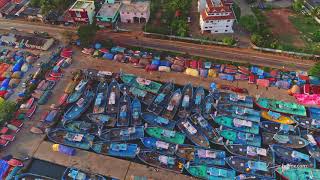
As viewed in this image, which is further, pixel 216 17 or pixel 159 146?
pixel 216 17

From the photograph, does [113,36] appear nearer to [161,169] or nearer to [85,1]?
[85,1]

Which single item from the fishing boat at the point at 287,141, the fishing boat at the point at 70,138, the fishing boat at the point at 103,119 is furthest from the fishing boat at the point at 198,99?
the fishing boat at the point at 70,138

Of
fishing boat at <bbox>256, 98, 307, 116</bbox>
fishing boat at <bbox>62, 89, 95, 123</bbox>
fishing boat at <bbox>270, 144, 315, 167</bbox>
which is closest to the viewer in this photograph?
fishing boat at <bbox>270, 144, 315, 167</bbox>

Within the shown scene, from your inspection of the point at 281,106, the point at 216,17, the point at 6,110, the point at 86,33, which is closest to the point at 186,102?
the point at 281,106

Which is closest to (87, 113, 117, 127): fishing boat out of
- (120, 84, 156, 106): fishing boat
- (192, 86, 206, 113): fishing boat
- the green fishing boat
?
(120, 84, 156, 106): fishing boat

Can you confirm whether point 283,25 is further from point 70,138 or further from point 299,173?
point 70,138

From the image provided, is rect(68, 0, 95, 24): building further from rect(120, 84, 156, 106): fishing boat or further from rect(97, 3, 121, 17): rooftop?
rect(120, 84, 156, 106): fishing boat

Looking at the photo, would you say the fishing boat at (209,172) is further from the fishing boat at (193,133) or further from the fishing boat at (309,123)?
the fishing boat at (309,123)

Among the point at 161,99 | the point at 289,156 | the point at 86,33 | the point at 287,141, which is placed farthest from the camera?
the point at 86,33
